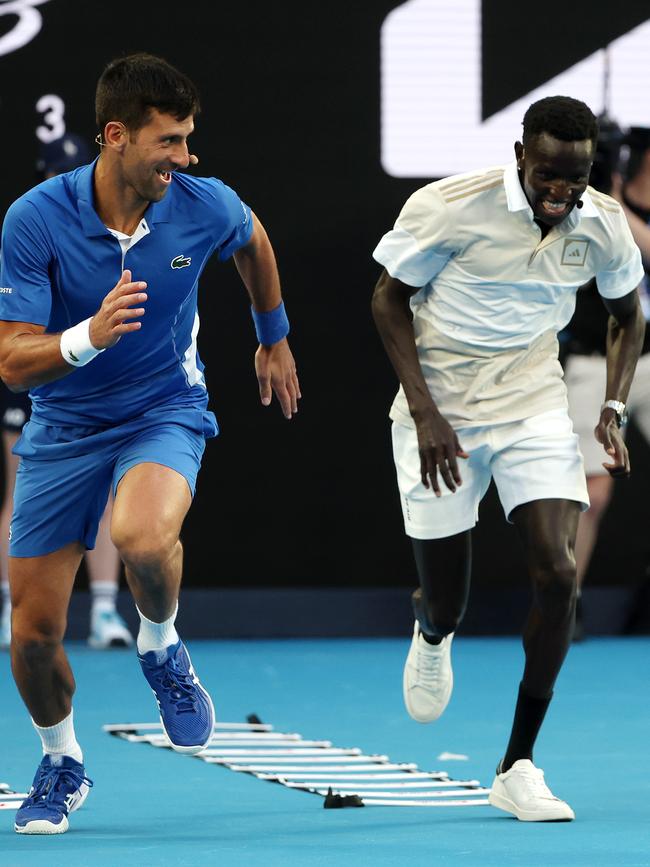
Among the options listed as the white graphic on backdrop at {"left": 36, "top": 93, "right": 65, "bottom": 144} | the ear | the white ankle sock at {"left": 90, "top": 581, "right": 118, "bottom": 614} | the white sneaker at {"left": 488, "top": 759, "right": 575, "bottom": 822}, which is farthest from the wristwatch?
the white graphic on backdrop at {"left": 36, "top": 93, "right": 65, "bottom": 144}

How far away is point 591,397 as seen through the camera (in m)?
10.5

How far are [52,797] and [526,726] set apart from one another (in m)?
1.43

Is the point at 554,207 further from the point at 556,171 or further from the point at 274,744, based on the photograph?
the point at 274,744

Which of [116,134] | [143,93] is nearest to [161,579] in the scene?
[116,134]

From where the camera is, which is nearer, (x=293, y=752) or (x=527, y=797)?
(x=527, y=797)

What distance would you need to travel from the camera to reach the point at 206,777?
6559mm

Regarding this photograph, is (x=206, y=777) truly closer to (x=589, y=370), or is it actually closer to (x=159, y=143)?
(x=159, y=143)

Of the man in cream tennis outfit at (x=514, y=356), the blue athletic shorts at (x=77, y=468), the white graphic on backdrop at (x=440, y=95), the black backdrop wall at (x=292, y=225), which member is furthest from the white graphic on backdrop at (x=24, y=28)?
the blue athletic shorts at (x=77, y=468)

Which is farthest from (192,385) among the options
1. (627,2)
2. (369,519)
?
(627,2)

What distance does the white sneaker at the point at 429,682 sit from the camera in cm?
665

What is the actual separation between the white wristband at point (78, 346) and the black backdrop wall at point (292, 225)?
18.6ft

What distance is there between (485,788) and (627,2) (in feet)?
20.1

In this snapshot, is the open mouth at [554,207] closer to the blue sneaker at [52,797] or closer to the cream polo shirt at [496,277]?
the cream polo shirt at [496,277]

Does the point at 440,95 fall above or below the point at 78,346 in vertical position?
below
